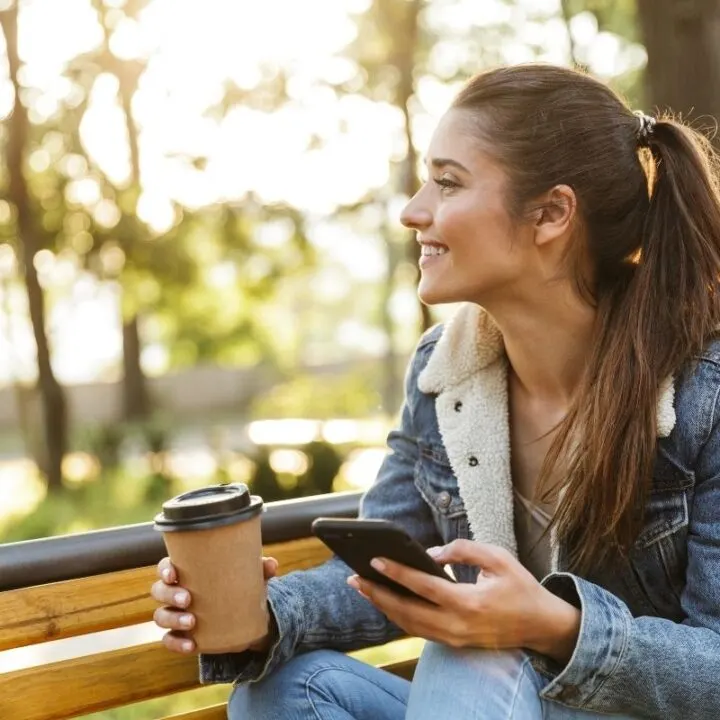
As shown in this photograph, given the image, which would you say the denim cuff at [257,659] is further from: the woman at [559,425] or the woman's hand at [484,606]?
the woman's hand at [484,606]

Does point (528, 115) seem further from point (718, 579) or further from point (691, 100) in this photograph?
point (691, 100)

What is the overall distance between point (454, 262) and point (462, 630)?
68cm

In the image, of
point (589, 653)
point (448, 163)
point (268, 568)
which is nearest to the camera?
point (589, 653)

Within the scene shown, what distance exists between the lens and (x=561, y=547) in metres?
1.93

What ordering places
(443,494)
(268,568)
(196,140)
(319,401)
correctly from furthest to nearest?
1. (319,401)
2. (196,140)
3. (443,494)
4. (268,568)

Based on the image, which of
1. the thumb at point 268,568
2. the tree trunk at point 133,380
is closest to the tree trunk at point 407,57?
the tree trunk at point 133,380

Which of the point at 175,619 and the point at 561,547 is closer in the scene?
the point at 175,619

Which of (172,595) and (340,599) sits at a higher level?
(172,595)

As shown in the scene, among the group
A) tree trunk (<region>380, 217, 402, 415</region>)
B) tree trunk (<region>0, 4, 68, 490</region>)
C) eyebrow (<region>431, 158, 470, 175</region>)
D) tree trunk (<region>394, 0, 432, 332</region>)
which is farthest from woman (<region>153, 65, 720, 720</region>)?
tree trunk (<region>380, 217, 402, 415</region>)

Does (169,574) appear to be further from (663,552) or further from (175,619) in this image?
(663,552)

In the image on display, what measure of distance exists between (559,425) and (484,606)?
56cm

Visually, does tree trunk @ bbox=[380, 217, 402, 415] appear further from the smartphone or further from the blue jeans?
the smartphone

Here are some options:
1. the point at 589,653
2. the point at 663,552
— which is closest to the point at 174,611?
the point at 589,653

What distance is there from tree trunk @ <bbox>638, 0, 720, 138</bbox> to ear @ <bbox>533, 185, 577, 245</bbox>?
188 cm
